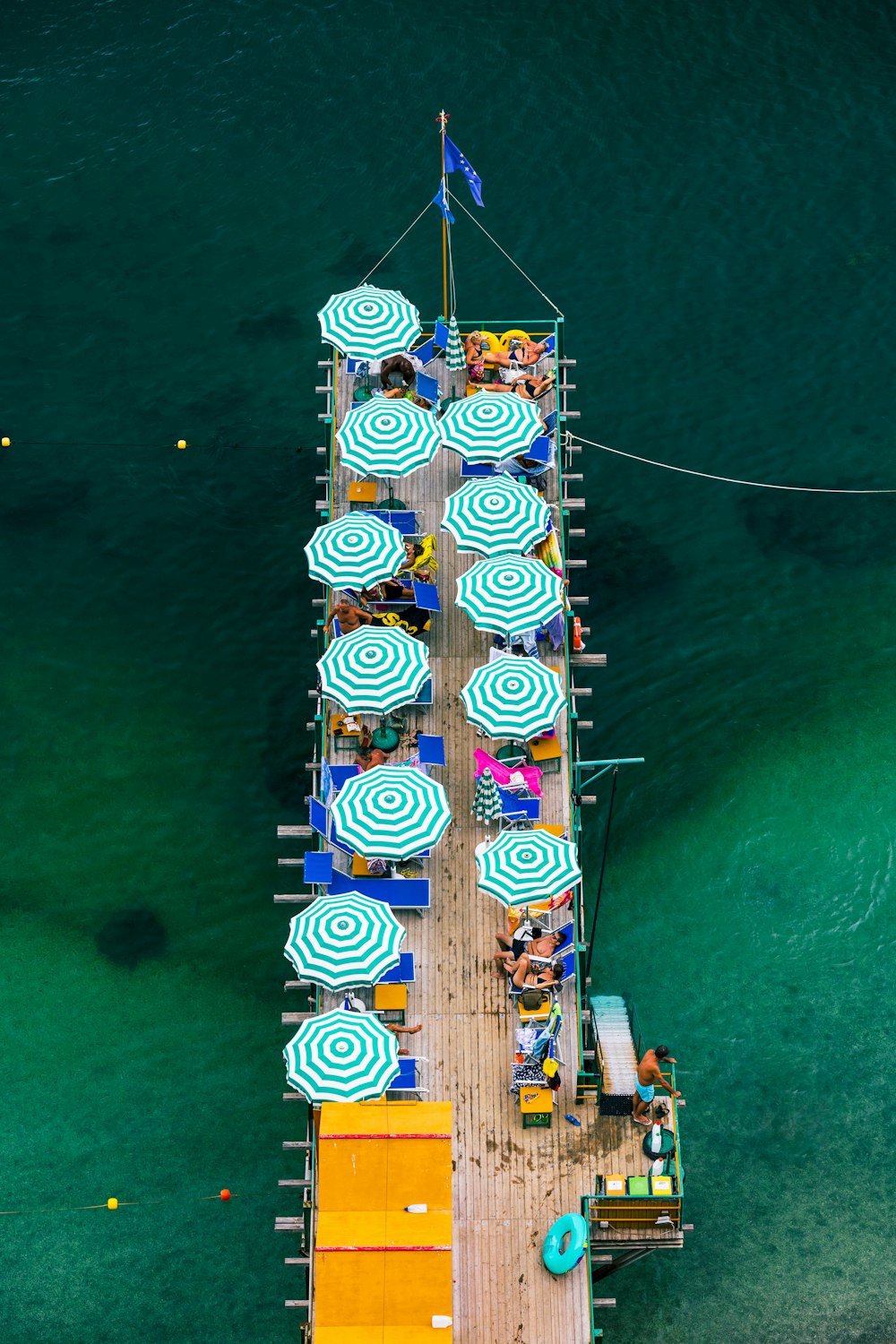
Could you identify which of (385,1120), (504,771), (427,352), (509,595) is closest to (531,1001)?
(385,1120)

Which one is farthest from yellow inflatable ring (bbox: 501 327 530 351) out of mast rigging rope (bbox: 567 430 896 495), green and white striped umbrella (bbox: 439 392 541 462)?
mast rigging rope (bbox: 567 430 896 495)

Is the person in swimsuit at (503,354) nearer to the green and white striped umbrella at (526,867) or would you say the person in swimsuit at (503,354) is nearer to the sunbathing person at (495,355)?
the sunbathing person at (495,355)

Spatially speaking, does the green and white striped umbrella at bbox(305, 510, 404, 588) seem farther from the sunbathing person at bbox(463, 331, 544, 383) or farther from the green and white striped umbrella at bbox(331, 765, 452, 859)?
the sunbathing person at bbox(463, 331, 544, 383)

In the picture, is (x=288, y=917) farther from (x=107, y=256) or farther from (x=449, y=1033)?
(x=107, y=256)

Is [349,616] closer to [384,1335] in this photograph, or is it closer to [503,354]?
[503,354]

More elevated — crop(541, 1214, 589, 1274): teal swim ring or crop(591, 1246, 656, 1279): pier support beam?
crop(591, 1246, 656, 1279): pier support beam

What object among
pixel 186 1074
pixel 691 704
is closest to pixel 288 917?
pixel 186 1074
